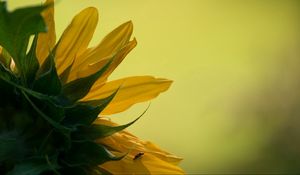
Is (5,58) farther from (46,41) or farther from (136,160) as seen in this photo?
(136,160)

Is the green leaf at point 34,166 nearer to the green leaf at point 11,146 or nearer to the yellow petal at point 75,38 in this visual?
the green leaf at point 11,146

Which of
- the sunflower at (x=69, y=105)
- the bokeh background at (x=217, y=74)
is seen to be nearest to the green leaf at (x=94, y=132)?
the sunflower at (x=69, y=105)

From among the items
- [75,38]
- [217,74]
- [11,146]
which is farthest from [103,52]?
[217,74]

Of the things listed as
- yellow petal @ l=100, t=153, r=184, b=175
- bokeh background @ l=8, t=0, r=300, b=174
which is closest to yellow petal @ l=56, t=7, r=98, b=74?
yellow petal @ l=100, t=153, r=184, b=175

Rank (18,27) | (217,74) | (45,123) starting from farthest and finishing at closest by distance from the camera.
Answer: (217,74)
(45,123)
(18,27)

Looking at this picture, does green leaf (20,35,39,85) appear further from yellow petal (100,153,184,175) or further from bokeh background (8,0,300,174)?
bokeh background (8,0,300,174)

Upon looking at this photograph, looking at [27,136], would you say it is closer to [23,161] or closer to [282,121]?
[23,161]
